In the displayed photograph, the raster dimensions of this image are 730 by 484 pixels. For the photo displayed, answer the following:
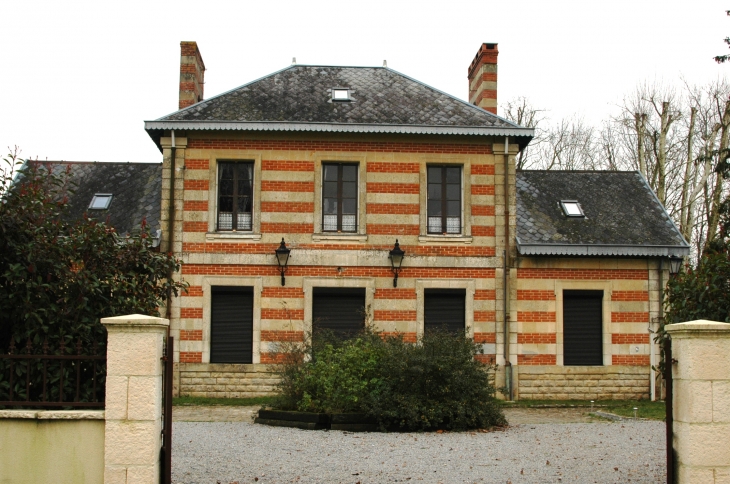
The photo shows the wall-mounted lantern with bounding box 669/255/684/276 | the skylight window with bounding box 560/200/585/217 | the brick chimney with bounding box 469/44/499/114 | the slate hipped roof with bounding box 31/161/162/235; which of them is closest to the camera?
the wall-mounted lantern with bounding box 669/255/684/276

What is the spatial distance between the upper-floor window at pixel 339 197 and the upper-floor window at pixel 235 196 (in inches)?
63.9

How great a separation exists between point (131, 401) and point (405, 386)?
6.12 meters

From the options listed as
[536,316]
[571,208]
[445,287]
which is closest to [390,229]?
[445,287]

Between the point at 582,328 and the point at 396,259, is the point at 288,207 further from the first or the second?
the point at 582,328

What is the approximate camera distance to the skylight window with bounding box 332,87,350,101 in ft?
63.4

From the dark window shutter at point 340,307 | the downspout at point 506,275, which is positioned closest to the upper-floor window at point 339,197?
the dark window shutter at point 340,307

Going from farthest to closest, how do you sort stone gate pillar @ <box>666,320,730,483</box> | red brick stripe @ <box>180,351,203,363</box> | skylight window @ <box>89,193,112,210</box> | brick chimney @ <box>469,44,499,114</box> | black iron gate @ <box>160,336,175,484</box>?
brick chimney @ <box>469,44,499,114</box> → skylight window @ <box>89,193,112,210</box> → red brick stripe @ <box>180,351,203,363</box> → black iron gate @ <box>160,336,175,484</box> → stone gate pillar @ <box>666,320,730,483</box>

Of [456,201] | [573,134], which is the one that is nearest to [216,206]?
[456,201]

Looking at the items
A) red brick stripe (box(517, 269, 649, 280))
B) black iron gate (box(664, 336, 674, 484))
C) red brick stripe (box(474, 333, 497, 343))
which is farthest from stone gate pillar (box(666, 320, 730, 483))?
red brick stripe (box(517, 269, 649, 280))

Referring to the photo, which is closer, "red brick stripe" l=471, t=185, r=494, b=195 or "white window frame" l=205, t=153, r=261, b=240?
"white window frame" l=205, t=153, r=261, b=240

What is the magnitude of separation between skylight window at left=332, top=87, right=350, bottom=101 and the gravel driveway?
8779 millimetres

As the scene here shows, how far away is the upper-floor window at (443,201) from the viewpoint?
1870cm

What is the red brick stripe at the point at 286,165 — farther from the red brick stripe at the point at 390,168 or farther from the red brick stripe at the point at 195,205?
the red brick stripe at the point at 195,205

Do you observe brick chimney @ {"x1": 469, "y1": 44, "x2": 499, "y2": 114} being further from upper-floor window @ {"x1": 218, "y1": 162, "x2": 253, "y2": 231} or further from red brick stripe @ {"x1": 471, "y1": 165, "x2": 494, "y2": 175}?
upper-floor window @ {"x1": 218, "y1": 162, "x2": 253, "y2": 231}
